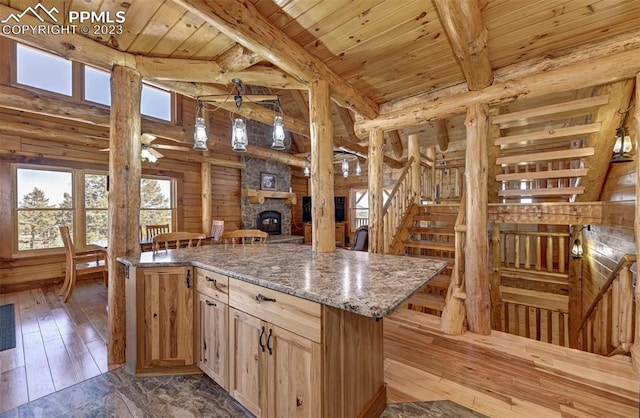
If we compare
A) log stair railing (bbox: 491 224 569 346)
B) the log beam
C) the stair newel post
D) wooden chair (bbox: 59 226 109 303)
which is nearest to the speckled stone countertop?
the log beam

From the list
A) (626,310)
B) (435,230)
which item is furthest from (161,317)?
(626,310)

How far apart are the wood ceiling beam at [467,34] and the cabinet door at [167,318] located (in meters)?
Answer: 2.52

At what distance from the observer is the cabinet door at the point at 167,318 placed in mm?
1971

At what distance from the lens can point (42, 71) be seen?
4.33 meters

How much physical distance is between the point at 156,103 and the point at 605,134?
7.52m

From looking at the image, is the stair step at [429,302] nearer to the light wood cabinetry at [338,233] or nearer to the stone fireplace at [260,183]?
the light wood cabinetry at [338,233]

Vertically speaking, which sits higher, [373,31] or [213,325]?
[373,31]

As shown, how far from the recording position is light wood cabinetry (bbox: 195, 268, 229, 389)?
68.7 inches

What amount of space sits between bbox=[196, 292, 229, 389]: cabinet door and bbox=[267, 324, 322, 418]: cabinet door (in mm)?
454

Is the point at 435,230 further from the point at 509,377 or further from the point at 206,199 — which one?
the point at 206,199

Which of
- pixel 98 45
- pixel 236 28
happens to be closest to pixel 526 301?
pixel 236 28

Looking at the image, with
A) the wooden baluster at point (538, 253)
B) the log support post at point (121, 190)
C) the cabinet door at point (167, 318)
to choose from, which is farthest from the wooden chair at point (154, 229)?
the wooden baluster at point (538, 253)

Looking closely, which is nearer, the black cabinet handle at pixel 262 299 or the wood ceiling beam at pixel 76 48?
the black cabinet handle at pixel 262 299

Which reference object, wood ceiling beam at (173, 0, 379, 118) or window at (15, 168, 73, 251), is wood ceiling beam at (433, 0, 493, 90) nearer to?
wood ceiling beam at (173, 0, 379, 118)
